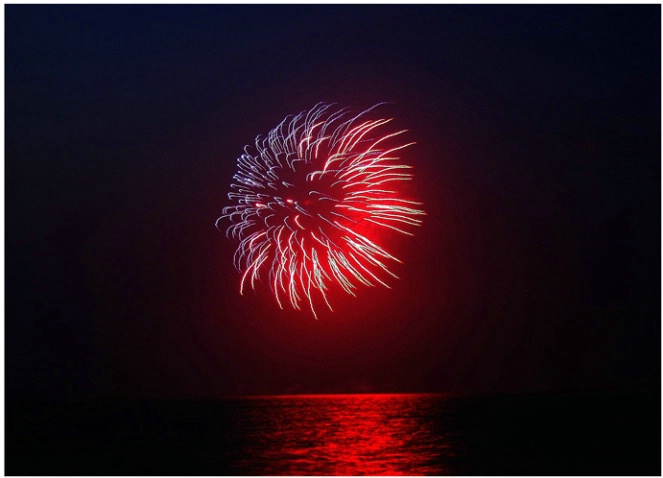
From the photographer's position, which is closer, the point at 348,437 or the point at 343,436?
the point at 348,437

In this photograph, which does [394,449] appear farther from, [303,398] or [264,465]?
[303,398]

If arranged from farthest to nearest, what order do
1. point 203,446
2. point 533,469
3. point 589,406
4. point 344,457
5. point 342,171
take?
point 589,406
point 342,171
point 203,446
point 344,457
point 533,469

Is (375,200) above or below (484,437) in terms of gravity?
above

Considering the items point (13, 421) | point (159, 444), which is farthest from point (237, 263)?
point (13, 421)
